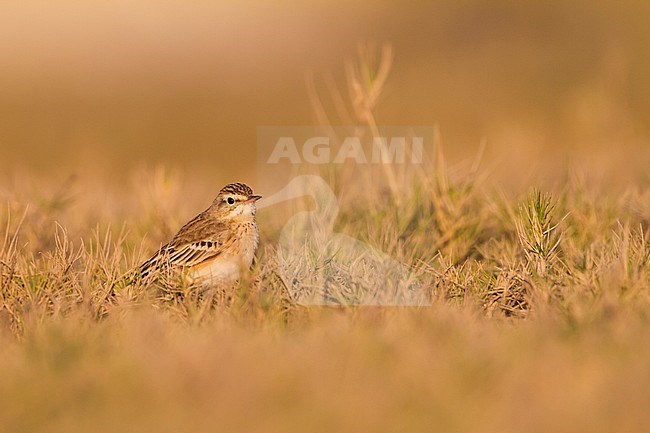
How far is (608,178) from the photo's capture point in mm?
8398

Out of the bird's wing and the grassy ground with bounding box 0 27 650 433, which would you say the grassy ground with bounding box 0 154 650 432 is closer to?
the grassy ground with bounding box 0 27 650 433

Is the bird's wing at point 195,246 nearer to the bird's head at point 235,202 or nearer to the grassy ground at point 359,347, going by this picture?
the bird's head at point 235,202

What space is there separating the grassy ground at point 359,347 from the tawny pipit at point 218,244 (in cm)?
18

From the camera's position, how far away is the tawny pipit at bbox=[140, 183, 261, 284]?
20.5 feet

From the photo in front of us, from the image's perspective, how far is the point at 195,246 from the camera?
21.7ft

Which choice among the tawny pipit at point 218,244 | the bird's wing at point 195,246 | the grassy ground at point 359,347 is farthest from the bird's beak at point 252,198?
the grassy ground at point 359,347

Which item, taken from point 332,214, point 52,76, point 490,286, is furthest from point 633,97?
point 52,76

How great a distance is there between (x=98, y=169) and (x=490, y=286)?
717 centimetres

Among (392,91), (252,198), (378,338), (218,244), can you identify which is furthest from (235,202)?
(392,91)

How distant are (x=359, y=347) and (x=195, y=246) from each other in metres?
2.30

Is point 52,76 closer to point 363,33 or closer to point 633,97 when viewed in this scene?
point 363,33

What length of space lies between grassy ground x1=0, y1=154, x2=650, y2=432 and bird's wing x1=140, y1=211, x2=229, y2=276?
11.4 inches

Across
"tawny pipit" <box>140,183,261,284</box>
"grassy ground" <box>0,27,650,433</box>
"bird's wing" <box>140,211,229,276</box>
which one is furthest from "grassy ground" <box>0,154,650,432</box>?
"bird's wing" <box>140,211,229,276</box>

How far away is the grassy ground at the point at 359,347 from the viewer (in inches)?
163
